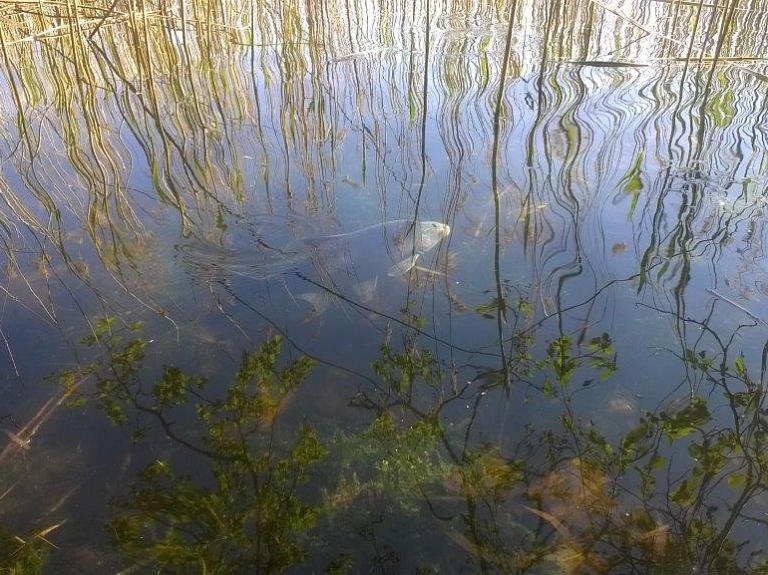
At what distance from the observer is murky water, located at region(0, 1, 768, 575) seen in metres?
1.41

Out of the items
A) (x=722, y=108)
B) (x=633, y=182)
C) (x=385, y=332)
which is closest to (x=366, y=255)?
(x=385, y=332)

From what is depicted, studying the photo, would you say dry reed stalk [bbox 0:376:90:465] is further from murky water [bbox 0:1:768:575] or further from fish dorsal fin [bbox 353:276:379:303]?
fish dorsal fin [bbox 353:276:379:303]

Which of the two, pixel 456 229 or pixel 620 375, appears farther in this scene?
pixel 456 229

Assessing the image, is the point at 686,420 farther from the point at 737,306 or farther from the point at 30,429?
the point at 30,429

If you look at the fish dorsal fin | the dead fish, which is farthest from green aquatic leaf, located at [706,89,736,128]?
the fish dorsal fin

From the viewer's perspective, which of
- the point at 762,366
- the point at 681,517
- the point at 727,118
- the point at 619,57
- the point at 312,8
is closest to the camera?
the point at 681,517

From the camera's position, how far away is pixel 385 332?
1973mm

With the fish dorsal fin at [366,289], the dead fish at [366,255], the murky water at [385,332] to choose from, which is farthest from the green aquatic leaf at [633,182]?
the fish dorsal fin at [366,289]

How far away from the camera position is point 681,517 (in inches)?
55.6

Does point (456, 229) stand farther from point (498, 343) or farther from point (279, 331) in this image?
point (279, 331)

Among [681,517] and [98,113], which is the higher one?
[98,113]

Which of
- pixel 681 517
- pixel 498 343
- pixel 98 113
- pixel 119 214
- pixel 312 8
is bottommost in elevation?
pixel 681 517

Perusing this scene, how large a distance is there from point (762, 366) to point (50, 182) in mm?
3263

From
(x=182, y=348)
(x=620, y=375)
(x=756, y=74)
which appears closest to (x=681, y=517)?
(x=620, y=375)
